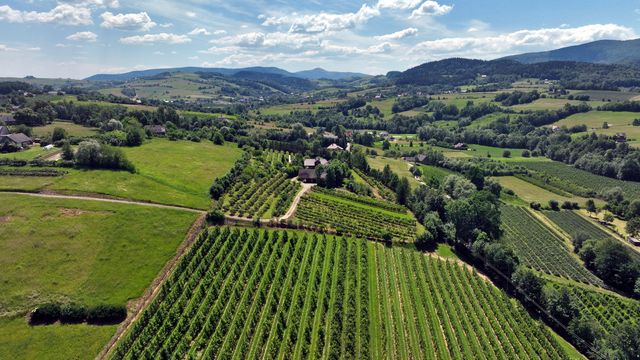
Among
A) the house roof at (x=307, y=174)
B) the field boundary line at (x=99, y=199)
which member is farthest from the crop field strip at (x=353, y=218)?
the field boundary line at (x=99, y=199)

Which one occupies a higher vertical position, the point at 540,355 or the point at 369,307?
the point at 369,307

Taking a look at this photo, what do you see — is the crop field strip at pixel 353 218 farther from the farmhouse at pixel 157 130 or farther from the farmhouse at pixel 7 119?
the farmhouse at pixel 7 119

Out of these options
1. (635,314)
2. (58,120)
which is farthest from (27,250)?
(58,120)

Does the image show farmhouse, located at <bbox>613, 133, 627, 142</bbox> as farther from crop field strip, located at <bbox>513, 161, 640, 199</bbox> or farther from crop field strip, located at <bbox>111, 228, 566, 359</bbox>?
crop field strip, located at <bbox>111, 228, 566, 359</bbox>

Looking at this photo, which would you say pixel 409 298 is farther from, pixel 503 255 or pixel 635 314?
pixel 635 314

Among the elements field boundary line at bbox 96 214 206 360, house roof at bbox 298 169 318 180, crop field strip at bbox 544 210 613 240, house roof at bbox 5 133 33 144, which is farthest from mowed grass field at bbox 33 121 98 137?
crop field strip at bbox 544 210 613 240
